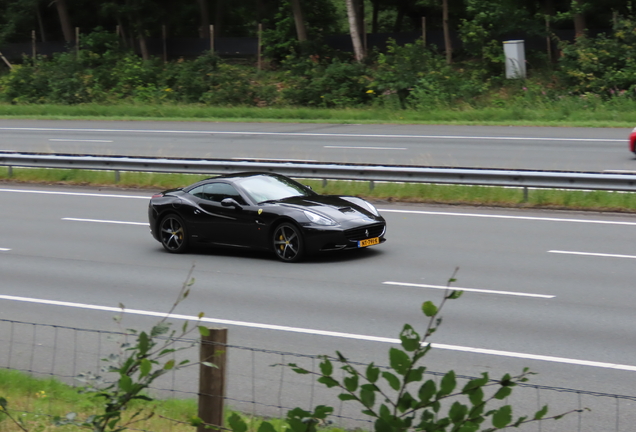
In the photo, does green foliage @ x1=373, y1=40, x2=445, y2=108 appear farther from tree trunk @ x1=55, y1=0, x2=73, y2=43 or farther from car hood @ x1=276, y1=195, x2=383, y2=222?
tree trunk @ x1=55, y1=0, x2=73, y2=43

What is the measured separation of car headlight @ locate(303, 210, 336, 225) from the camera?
12.2 m

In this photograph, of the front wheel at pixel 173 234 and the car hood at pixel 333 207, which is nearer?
the car hood at pixel 333 207

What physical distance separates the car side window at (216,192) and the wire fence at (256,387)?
4.48 meters

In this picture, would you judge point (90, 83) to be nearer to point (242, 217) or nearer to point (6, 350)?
point (242, 217)

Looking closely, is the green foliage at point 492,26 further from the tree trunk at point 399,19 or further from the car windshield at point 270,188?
the car windshield at point 270,188

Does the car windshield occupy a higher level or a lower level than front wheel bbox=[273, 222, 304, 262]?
higher

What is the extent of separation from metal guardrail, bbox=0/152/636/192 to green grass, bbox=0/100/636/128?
1282 cm

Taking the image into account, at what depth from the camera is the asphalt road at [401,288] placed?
805cm

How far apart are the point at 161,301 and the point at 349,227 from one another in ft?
10.2

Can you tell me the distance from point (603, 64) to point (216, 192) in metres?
24.8

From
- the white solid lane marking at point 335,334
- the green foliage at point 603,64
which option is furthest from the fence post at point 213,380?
the green foliage at point 603,64

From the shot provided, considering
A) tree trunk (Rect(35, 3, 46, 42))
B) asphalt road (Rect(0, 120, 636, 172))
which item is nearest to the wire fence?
asphalt road (Rect(0, 120, 636, 172))

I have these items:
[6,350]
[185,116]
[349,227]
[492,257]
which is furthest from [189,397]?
[185,116]

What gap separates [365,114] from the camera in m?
34.4
